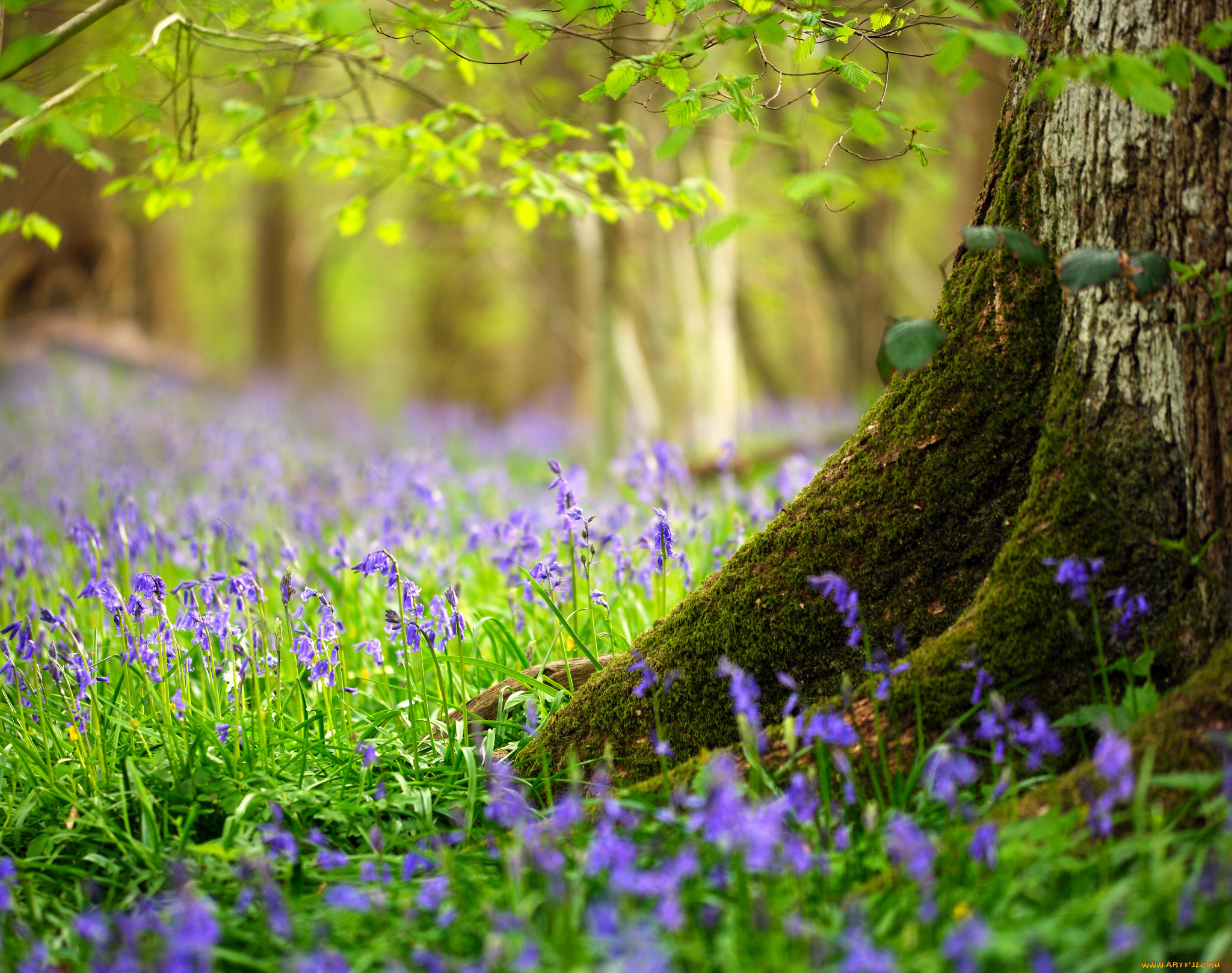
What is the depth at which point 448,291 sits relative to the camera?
62.0ft

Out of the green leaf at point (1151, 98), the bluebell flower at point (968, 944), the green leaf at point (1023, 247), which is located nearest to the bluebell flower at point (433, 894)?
the bluebell flower at point (968, 944)

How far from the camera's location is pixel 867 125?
225 cm

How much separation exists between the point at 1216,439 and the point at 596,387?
22.3 ft

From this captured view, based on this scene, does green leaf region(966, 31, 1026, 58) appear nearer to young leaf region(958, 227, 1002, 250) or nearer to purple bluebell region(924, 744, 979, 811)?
young leaf region(958, 227, 1002, 250)

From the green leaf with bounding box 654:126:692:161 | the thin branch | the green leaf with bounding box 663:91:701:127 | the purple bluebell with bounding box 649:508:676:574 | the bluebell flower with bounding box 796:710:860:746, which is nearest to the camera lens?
the bluebell flower with bounding box 796:710:860:746

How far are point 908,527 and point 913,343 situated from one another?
27.3 inches

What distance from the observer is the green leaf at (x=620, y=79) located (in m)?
2.44

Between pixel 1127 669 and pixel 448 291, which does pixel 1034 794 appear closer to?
pixel 1127 669

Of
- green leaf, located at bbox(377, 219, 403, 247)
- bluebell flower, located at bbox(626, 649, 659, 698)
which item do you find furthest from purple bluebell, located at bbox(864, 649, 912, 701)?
green leaf, located at bbox(377, 219, 403, 247)

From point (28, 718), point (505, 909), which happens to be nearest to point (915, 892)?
point (505, 909)

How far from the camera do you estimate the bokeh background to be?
23.7ft

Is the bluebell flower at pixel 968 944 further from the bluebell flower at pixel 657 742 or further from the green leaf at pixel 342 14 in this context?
the green leaf at pixel 342 14

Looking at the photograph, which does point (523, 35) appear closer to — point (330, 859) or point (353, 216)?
point (353, 216)

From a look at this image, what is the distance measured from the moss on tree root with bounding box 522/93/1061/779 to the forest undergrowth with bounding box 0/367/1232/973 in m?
0.09
